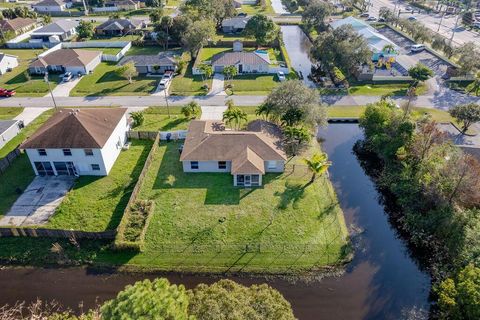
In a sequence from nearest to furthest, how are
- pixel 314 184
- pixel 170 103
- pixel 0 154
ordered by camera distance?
pixel 314 184, pixel 0 154, pixel 170 103

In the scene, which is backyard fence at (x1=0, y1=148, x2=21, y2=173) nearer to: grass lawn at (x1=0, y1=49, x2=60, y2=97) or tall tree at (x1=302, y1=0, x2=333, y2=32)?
grass lawn at (x1=0, y1=49, x2=60, y2=97)

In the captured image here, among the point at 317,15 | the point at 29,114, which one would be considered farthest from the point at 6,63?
the point at 317,15

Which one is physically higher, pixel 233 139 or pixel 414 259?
pixel 233 139

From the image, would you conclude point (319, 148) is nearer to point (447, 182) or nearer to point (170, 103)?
point (447, 182)

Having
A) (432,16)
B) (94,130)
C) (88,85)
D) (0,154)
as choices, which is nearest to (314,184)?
(94,130)

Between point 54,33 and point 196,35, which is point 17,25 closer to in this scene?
point 54,33

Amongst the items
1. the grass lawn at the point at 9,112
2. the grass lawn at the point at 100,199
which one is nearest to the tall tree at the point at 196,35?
the grass lawn at the point at 9,112

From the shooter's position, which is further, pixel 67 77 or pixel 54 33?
pixel 54 33
